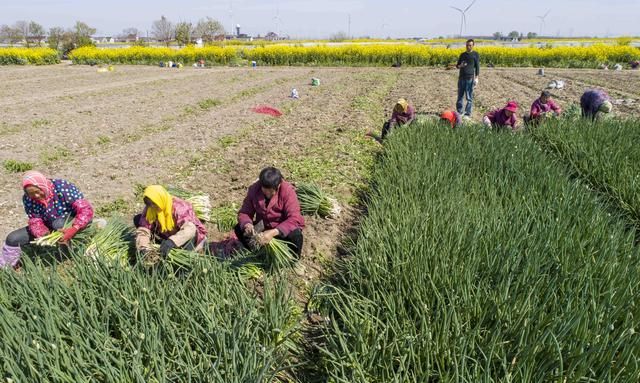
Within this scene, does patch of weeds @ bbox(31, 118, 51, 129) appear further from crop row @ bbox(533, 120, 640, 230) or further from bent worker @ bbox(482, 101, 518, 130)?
crop row @ bbox(533, 120, 640, 230)

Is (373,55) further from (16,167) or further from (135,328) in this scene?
(135,328)

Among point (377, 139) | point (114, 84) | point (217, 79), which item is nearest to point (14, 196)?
point (377, 139)

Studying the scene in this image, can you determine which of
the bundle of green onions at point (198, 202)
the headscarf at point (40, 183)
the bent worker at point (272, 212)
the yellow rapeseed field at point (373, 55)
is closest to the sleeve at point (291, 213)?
the bent worker at point (272, 212)

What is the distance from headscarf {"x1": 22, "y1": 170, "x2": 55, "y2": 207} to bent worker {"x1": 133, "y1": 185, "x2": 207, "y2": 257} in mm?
651

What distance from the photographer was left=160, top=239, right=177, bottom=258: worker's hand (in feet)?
9.12

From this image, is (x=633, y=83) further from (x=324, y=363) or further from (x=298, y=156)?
(x=324, y=363)

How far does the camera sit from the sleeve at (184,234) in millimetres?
2917

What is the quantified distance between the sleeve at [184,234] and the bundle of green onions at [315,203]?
1.10 metres

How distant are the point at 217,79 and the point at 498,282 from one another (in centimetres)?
1772

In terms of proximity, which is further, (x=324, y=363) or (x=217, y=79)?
(x=217, y=79)

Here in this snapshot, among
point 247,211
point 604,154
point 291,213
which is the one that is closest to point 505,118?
point 604,154

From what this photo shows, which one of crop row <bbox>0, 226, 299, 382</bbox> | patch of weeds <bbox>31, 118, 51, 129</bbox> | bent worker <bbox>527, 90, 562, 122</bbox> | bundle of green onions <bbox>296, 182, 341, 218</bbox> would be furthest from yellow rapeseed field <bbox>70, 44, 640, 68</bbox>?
crop row <bbox>0, 226, 299, 382</bbox>

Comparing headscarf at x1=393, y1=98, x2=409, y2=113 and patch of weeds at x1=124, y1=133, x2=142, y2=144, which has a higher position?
headscarf at x1=393, y1=98, x2=409, y2=113

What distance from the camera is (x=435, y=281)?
215 cm
